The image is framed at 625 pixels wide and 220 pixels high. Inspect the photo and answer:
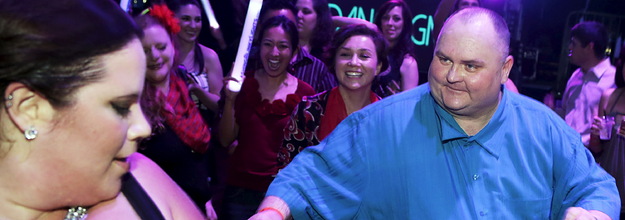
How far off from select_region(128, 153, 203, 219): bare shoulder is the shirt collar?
932mm

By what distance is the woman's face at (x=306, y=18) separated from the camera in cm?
452

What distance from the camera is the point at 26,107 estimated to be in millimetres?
988

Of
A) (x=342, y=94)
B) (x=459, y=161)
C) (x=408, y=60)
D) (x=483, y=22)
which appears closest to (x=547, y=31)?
(x=408, y=60)

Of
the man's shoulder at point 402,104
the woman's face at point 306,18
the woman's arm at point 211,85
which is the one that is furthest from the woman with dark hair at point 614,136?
the woman's arm at point 211,85

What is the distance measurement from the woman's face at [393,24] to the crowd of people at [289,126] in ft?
0.05

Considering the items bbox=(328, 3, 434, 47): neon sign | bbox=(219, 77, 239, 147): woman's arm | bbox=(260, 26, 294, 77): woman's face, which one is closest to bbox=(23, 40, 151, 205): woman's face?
bbox=(219, 77, 239, 147): woman's arm

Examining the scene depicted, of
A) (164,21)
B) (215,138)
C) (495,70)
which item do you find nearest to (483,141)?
(495,70)

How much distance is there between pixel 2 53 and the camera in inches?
37.6

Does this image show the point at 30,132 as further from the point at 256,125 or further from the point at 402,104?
the point at 256,125

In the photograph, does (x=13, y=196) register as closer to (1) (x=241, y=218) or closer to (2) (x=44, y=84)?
(2) (x=44, y=84)

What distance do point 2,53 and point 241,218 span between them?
7.70ft

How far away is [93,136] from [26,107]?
0.12 metres

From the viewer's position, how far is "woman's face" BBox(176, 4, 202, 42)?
13.9 ft

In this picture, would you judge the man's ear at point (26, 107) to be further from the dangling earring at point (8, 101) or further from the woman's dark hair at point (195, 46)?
the woman's dark hair at point (195, 46)
